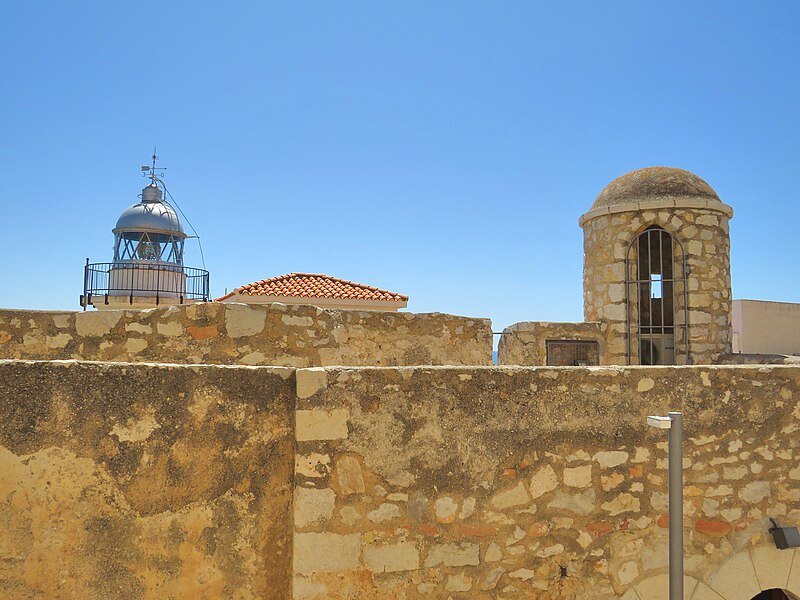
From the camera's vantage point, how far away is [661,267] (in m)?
10.5

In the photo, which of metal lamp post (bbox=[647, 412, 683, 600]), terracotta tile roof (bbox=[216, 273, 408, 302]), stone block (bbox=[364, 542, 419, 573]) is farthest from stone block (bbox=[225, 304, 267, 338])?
terracotta tile roof (bbox=[216, 273, 408, 302])

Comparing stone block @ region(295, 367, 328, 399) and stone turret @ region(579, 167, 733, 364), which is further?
stone turret @ region(579, 167, 733, 364)

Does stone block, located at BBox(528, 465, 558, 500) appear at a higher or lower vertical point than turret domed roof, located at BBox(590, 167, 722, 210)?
lower

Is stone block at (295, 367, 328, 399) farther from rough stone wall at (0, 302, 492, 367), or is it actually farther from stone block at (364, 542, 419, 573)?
rough stone wall at (0, 302, 492, 367)

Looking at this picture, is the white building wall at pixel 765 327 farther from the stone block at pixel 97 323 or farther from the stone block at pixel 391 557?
the stone block at pixel 97 323

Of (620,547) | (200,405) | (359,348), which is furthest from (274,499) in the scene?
(359,348)

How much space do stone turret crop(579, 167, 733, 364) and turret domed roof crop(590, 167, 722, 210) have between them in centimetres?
2

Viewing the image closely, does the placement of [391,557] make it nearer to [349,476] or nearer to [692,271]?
[349,476]

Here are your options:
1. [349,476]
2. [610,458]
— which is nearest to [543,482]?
[610,458]

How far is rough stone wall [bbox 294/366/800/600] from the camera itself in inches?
103

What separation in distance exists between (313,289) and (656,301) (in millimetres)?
7343

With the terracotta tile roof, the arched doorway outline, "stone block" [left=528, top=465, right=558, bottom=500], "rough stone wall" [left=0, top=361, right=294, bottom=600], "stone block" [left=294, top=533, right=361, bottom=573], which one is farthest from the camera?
the terracotta tile roof

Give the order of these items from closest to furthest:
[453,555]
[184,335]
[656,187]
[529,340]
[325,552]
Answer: [325,552] → [453,555] → [184,335] → [529,340] → [656,187]

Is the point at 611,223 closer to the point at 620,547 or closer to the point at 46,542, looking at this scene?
the point at 620,547
